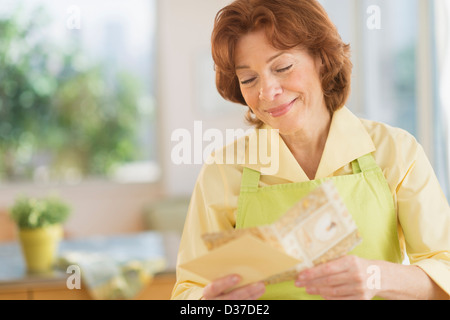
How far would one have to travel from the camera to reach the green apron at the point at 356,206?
125 cm

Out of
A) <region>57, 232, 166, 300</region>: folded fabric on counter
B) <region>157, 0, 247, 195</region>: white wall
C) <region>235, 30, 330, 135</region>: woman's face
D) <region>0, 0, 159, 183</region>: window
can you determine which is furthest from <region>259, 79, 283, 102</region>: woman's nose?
<region>0, 0, 159, 183</region>: window

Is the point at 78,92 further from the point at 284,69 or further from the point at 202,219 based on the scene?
the point at 284,69

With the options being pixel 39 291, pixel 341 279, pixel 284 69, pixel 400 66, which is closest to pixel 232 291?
pixel 341 279

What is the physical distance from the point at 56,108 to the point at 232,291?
4.52 metres

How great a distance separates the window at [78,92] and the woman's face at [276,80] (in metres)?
4.29

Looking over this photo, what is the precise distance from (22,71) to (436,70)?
4076 mm

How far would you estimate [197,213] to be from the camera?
1288mm

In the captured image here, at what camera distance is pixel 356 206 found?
1.25 metres

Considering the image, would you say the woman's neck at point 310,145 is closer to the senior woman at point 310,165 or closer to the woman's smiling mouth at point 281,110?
the senior woman at point 310,165

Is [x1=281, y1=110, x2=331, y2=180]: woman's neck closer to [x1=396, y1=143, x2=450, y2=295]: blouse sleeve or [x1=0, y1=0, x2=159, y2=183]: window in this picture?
[x1=396, y1=143, x2=450, y2=295]: blouse sleeve

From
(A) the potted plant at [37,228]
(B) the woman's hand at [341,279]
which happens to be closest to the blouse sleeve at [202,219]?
(B) the woman's hand at [341,279]

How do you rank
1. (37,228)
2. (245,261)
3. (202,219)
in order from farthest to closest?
(37,228), (202,219), (245,261)
